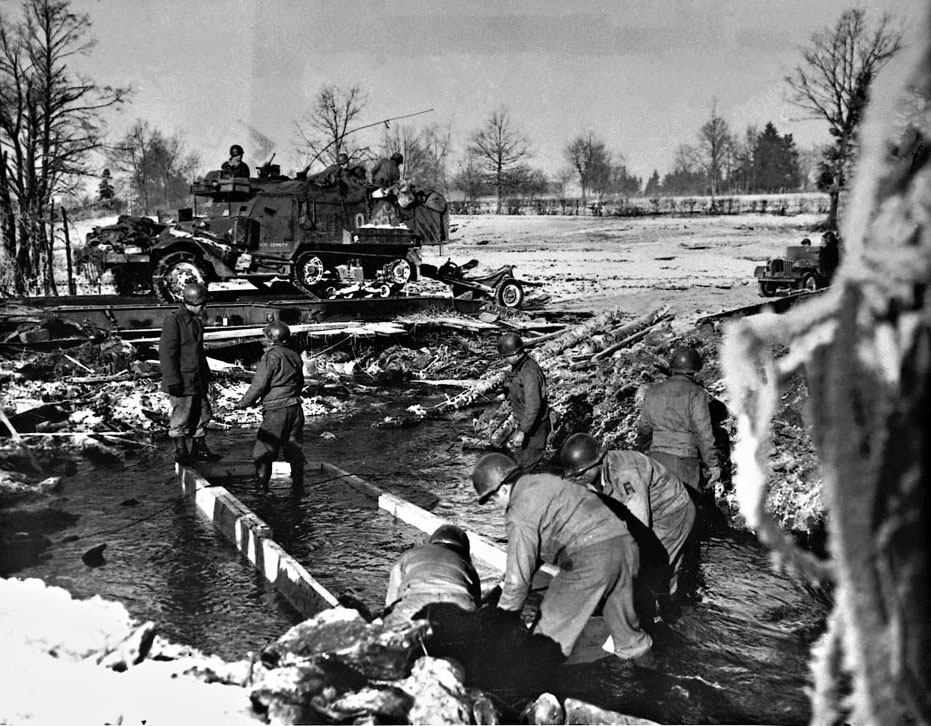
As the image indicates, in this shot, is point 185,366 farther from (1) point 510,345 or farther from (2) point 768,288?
(2) point 768,288

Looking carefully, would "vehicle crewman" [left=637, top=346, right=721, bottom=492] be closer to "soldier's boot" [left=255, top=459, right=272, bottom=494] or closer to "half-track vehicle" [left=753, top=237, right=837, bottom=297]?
"soldier's boot" [left=255, top=459, right=272, bottom=494]

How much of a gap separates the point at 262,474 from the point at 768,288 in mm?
14460

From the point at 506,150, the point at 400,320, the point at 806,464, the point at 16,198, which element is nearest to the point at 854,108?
→ the point at 400,320

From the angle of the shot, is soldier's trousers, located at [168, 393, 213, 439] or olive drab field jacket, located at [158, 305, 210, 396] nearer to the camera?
olive drab field jacket, located at [158, 305, 210, 396]

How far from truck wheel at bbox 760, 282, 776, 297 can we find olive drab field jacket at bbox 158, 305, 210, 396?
14.4 metres

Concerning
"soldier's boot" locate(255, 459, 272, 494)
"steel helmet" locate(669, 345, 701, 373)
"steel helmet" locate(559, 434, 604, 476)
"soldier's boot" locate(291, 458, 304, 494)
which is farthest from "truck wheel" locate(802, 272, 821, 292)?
"steel helmet" locate(559, 434, 604, 476)

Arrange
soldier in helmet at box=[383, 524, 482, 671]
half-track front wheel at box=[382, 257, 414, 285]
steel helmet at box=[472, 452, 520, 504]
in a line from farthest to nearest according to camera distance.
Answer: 1. half-track front wheel at box=[382, 257, 414, 285]
2. steel helmet at box=[472, 452, 520, 504]
3. soldier in helmet at box=[383, 524, 482, 671]

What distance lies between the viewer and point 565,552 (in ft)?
13.4

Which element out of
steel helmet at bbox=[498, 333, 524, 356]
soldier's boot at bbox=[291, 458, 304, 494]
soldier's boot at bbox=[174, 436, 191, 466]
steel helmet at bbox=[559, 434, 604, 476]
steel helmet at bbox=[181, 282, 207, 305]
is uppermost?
steel helmet at bbox=[181, 282, 207, 305]

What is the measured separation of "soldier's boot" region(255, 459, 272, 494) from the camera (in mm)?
7387

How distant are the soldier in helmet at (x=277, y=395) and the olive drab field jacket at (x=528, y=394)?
199cm

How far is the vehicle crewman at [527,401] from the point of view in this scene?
7305mm

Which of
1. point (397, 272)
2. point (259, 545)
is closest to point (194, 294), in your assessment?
point (259, 545)

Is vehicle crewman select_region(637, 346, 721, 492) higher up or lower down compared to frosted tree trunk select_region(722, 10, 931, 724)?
lower down
